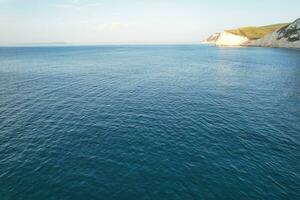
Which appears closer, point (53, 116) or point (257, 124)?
point (257, 124)

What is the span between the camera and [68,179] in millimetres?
27031

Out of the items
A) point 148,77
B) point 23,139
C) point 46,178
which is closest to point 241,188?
point 46,178

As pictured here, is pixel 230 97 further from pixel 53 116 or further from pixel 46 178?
pixel 46 178

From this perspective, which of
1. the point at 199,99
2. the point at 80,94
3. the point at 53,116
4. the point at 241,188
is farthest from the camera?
the point at 80,94

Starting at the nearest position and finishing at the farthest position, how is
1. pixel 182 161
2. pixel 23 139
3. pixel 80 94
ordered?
1. pixel 182 161
2. pixel 23 139
3. pixel 80 94

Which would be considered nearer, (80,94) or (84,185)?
(84,185)

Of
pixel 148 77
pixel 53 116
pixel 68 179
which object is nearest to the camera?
pixel 68 179

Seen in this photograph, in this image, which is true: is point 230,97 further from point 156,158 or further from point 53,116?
point 53,116

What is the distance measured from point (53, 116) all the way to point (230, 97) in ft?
149

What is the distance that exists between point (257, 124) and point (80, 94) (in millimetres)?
47398

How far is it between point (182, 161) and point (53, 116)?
30.3 metres

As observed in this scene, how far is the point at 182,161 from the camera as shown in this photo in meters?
30.7

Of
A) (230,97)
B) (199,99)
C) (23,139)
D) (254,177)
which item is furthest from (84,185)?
(230,97)

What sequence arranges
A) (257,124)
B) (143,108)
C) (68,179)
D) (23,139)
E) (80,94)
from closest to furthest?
(68,179) → (23,139) → (257,124) → (143,108) → (80,94)
